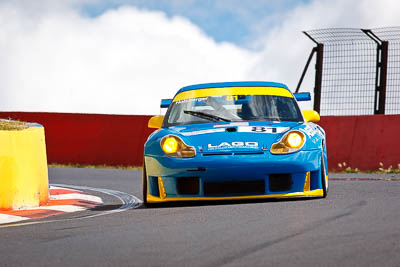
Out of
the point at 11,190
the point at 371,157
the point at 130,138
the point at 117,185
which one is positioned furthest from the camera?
the point at 130,138

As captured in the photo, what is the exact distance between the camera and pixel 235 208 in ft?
23.5

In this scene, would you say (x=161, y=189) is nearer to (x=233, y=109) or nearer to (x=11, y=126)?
(x=233, y=109)

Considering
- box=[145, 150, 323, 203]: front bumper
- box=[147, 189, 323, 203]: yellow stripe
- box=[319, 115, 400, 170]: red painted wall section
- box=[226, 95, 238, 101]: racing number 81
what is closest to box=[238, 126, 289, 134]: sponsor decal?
box=[145, 150, 323, 203]: front bumper

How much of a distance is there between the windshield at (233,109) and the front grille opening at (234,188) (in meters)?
0.92

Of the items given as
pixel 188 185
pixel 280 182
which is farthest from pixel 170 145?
pixel 280 182

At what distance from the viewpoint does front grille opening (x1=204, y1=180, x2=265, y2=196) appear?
7.23 m

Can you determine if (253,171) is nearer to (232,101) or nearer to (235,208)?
(235,208)

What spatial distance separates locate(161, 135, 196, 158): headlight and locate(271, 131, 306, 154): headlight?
0.71 meters

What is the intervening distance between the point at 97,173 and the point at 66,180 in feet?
5.39

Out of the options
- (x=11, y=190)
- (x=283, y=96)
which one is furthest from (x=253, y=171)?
(x=11, y=190)

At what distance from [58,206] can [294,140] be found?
9.33 ft

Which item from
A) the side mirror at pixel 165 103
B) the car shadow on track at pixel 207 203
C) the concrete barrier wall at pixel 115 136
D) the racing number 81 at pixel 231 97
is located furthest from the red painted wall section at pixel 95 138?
the car shadow on track at pixel 207 203

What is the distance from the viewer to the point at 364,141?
1482cm

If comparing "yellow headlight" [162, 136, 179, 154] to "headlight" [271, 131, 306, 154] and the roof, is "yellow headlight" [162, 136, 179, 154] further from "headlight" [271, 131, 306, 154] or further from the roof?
the roof
